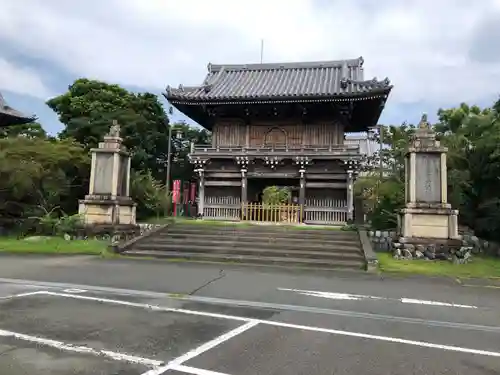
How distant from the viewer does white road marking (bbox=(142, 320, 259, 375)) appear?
360cm

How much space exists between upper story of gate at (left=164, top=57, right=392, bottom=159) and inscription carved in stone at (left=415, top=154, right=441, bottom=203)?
6.70m

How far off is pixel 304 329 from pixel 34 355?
3.09 m

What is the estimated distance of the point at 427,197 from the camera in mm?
13414

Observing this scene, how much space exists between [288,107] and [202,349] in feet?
61.0

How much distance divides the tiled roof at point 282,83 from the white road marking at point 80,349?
17610 millimetres

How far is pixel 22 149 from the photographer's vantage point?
58.5 feet

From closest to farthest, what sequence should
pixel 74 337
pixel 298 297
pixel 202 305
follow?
1. pixel 74 337
2. pixel 202 305
3. pixel 298 297

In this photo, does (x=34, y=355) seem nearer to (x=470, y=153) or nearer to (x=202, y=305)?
(x=202, y=305)

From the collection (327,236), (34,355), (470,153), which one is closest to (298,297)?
(34,355)

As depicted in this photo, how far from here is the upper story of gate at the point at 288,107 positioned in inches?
806

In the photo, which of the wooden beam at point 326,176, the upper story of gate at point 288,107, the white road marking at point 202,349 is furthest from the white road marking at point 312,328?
the wooden beam at point 326,176

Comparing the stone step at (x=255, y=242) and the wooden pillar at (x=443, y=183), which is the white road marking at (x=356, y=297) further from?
the wooden pillar at (x=443, y=183)

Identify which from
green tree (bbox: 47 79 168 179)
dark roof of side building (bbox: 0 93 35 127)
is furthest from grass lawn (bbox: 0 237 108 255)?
green tree (bbox: 47 79 168 179)

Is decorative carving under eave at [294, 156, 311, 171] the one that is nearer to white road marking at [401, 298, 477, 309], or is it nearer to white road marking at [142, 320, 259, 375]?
white road marking at [401, 298, 477, 309]
